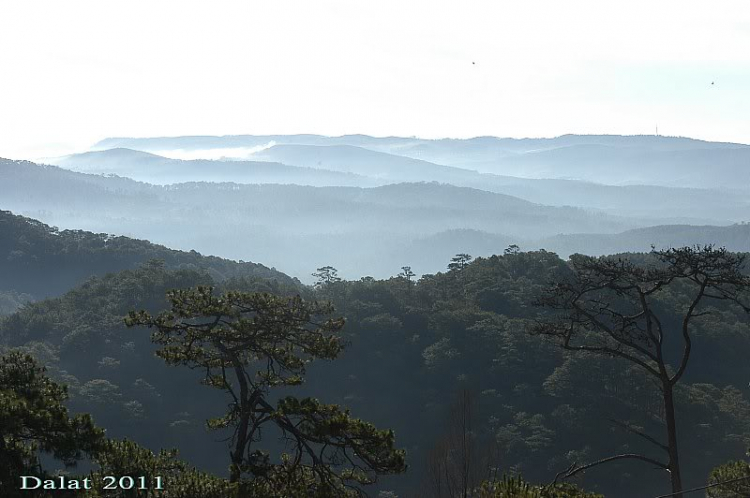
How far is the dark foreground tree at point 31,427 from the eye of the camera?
8453 millimetres

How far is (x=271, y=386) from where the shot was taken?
9703 millimetres

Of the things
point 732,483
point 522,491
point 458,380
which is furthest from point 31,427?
point 458,380

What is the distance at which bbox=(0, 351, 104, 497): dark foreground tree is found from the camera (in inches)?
333

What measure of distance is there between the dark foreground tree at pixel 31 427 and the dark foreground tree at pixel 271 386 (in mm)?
1266

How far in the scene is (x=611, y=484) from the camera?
110 feet

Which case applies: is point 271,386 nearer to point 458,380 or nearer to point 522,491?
point 522,491

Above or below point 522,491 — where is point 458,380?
below

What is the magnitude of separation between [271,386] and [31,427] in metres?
2.69

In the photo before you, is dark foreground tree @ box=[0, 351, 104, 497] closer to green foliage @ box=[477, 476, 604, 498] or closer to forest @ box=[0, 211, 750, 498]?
green foliage @ box=[477, 476, 604, 498]

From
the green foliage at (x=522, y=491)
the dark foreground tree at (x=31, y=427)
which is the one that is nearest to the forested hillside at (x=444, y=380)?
the green foliage at (x=522, y=491)

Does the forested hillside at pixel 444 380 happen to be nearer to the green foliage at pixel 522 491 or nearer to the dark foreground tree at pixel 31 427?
the green foliage at pixel 522 491

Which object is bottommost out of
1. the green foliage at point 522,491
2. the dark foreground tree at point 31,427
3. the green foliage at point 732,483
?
the green foliage at point 732,483

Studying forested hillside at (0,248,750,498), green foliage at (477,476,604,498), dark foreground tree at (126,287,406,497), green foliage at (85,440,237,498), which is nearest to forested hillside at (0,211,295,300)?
forested hillside at (0,248,750,498)

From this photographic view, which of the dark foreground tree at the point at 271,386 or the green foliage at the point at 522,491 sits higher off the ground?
the dark foreground tree at the point at 271,386
